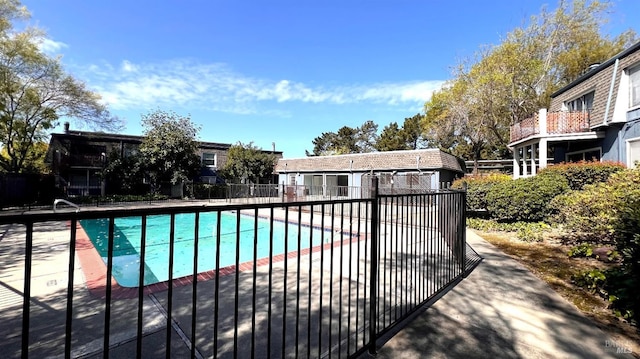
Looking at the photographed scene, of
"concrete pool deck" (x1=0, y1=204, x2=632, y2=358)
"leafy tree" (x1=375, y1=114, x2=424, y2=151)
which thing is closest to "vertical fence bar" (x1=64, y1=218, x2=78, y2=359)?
"concrete pool deck" (x1=0, y1=204, x2=632, y2=358)

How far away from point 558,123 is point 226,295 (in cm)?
1468

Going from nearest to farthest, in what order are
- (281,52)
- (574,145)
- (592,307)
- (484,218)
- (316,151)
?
1. (592,307)
2. (484,218)
3. (574,145)
4. (281,52)
5. (316,151)

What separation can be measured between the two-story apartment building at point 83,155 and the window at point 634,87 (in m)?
26.6

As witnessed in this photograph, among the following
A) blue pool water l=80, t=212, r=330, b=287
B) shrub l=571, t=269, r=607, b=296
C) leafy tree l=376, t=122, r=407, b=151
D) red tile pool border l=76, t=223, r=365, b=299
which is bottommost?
blue pool water l=80, t=212, r=330, b=287

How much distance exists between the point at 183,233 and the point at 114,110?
46.2 ft

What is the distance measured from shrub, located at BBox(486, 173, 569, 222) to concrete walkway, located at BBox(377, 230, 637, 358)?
5.34m

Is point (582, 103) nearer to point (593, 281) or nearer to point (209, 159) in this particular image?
point (593, 281)

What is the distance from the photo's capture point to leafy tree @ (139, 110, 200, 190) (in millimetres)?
18328

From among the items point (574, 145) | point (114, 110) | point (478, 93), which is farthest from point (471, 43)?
point (114, 110)

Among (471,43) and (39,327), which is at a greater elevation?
(471,43)

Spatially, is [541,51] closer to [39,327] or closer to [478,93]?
[478,93]

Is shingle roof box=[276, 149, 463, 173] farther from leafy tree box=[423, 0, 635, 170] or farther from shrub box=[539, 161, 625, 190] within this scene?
shrub box=[539, 161, 625, 190]

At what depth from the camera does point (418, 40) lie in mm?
13094

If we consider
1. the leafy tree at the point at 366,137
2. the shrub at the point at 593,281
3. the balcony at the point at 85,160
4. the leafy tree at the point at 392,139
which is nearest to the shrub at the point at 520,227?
the shrub at the point at 593,281
